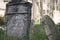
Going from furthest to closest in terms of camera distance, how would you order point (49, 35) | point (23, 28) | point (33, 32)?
point (33, 32) < point (23, 28) < point (49, 35)

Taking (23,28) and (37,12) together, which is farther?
(37,12)

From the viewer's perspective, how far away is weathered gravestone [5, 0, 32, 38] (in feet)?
22.2

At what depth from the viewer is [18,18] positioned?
693cm

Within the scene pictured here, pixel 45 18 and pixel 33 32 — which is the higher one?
pixel 45 18

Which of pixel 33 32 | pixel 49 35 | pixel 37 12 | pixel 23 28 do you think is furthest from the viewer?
pixel 37 12

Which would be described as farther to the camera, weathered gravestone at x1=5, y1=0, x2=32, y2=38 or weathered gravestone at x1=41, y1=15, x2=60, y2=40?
weathered gravestone at x1=5, y1=0, x2=32, y2=38

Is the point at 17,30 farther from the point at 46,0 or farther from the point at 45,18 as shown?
the point at 46,0

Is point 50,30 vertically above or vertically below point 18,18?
below

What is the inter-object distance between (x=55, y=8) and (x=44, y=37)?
9015mm

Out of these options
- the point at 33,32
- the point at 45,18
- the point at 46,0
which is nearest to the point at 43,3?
the point at 46,0

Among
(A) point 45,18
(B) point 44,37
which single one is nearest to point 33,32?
(B) point 44,37

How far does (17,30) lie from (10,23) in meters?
0.30

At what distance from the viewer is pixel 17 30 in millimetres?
6836

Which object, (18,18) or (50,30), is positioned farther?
(18,18)
